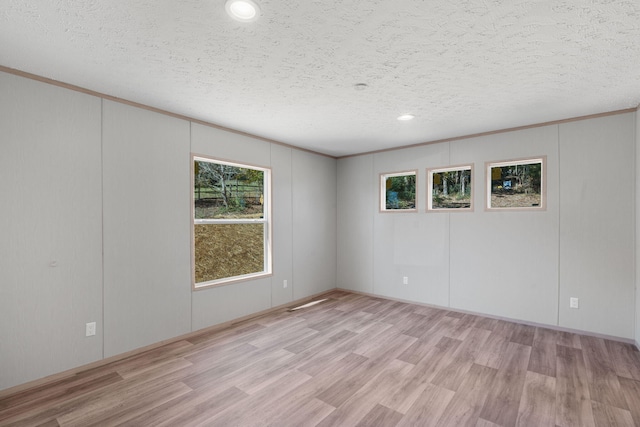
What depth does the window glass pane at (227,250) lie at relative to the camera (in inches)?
145

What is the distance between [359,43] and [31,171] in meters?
2.80

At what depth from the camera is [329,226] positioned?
5.52 metres

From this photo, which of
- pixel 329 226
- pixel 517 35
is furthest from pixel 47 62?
pixel 329 226

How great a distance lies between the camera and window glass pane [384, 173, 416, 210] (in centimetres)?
482

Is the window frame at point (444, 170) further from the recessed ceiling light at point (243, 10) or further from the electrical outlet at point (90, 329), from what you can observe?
the electrical outlet at point (90, 329)

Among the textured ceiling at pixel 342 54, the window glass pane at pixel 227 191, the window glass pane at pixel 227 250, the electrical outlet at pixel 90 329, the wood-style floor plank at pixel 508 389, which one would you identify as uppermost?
the textured ceiling at pixel 342 54

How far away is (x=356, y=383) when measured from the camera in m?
2.47

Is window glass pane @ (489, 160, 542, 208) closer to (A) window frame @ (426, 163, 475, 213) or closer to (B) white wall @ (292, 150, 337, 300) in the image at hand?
(A) window frame @ (426, 163, 475, 213)

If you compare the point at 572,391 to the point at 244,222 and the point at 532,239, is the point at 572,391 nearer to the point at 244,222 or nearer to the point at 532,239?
the point at 532,239

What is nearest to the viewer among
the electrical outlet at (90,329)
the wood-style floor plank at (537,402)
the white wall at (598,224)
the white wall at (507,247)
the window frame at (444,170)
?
the wood-style floor plank at (537,402)

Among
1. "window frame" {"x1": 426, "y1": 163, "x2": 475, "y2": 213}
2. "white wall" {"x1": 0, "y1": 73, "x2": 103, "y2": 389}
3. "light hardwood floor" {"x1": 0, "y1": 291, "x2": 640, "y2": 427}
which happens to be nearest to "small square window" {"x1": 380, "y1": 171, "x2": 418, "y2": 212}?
"window frame" {"x1": 426, "y1": 163, "x2": 475, "y2": 213}

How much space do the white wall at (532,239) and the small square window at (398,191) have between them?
122 mm

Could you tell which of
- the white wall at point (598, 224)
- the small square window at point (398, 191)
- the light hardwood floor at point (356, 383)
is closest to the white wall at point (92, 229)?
the light hardwood floor at point (356, 383)

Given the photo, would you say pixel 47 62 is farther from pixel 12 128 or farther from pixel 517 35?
pixel 517 35
